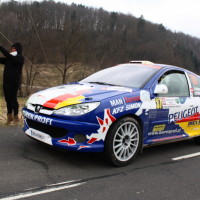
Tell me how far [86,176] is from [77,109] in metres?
0.88

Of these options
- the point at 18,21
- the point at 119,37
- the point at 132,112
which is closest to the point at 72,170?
the point at 132,112

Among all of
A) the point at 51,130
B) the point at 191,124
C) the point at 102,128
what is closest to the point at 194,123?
the point at 191,124

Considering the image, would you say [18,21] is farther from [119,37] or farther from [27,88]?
[119,37]

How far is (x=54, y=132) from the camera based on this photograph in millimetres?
3867

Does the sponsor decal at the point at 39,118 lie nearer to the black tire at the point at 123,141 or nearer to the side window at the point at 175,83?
the black tire at the point at 123,141

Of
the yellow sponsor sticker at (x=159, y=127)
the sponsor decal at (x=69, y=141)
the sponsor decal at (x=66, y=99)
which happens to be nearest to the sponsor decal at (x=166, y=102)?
the yellow sponsor sticker at (x=159, y=127)

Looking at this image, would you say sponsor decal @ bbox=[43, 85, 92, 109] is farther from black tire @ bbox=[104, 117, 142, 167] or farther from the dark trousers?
the dark trousers

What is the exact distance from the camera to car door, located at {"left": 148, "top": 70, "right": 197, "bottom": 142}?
4.47 metres

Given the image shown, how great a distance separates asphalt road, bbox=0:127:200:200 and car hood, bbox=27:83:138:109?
84cm

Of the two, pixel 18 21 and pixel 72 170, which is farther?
pixel 18 21

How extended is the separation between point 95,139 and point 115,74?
1.73 m

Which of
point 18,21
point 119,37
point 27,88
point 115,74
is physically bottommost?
point 27,88

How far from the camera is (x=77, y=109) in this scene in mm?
3752

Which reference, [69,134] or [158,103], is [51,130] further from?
[158,103]
